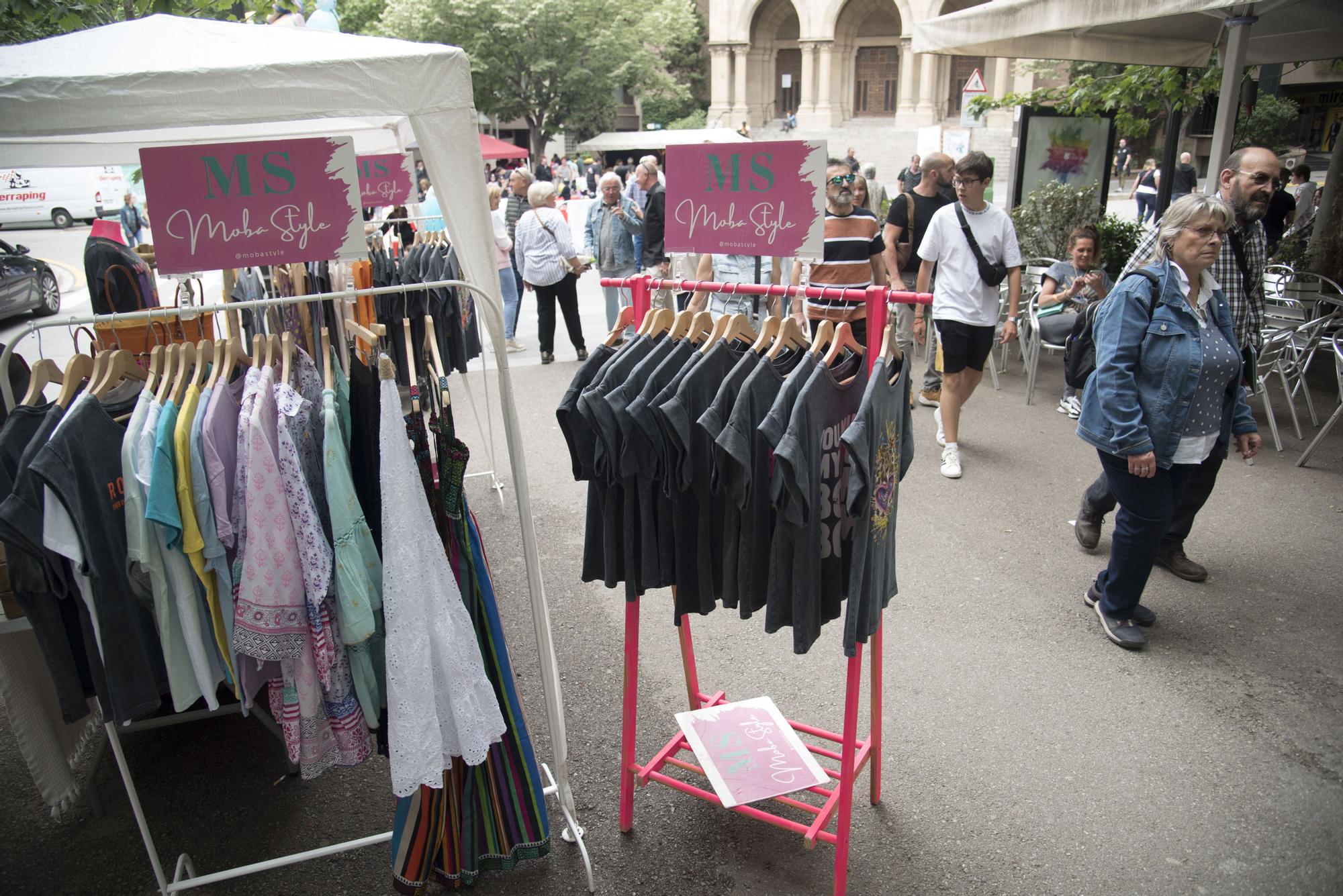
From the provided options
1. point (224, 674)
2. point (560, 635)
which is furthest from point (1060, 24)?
point (224, 674)

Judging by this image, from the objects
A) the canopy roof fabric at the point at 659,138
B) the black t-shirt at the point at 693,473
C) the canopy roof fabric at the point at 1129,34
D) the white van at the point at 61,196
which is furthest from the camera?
the white van at the point at 61,196

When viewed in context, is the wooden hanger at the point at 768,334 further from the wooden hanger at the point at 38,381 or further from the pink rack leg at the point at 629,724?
the wooden hanger at the point at 38,381

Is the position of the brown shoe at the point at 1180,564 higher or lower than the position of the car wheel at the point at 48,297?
lower

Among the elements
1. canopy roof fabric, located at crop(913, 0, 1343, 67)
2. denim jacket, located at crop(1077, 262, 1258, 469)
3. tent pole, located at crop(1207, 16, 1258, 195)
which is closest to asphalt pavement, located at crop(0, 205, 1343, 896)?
denim jacket, located at crop(1077, 262, 1258, 469)

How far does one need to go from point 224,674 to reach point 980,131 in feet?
116

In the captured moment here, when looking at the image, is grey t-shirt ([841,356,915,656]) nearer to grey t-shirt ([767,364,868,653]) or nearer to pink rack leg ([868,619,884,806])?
grey t-shirt ([767,364,868,653])

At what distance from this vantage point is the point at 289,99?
265cm

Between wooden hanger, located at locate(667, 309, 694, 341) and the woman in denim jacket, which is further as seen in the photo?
the woman in denim jacket

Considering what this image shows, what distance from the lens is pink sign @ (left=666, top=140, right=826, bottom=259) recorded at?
237 cm

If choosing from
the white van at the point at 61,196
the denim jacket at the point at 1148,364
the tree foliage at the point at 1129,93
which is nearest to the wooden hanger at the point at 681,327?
the denim jacket at the point at 1148,364

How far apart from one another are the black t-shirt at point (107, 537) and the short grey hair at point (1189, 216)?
3.57 meters

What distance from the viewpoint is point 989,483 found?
553 centimetres

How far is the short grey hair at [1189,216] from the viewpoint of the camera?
3.19m

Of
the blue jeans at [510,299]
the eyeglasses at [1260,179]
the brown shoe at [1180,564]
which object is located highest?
the eyeglasses at [1260,179]
